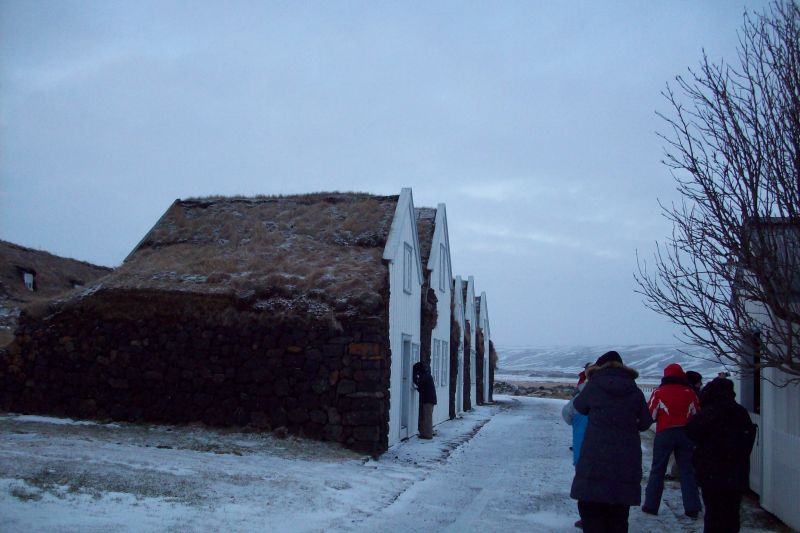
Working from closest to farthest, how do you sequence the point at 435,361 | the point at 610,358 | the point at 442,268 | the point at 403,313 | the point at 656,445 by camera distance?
1. the point at 610,358
2. the point at 656,445
3. the point at 403,313
4. the point at 435,361
5. the point at 442,268

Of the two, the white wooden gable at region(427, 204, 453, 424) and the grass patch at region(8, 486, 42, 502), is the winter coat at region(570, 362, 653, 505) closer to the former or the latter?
the grass patch at region(8, 486, 42, 502)

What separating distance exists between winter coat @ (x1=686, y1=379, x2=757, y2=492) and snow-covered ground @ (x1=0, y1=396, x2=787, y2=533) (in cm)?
164

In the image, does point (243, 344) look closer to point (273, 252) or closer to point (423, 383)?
point (273, 252)

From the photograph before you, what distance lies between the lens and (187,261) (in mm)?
17125

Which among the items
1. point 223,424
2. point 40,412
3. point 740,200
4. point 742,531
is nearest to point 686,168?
point 740,200

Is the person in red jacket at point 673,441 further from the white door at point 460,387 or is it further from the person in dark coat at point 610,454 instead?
the white door at point 460,387

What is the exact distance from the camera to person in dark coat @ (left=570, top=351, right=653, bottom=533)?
6227mm

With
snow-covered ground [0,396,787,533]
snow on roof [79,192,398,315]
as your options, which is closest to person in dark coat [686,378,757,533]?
snow-covered ground [0,396,787,533]

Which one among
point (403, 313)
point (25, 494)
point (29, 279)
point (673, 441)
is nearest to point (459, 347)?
point (403, 313)

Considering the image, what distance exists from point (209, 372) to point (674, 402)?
8968 millimetres

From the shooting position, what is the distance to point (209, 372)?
14.5 m

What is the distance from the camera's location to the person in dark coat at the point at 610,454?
6.23m

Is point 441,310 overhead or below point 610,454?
overhead

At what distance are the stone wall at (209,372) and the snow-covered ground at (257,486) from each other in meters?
0.50
